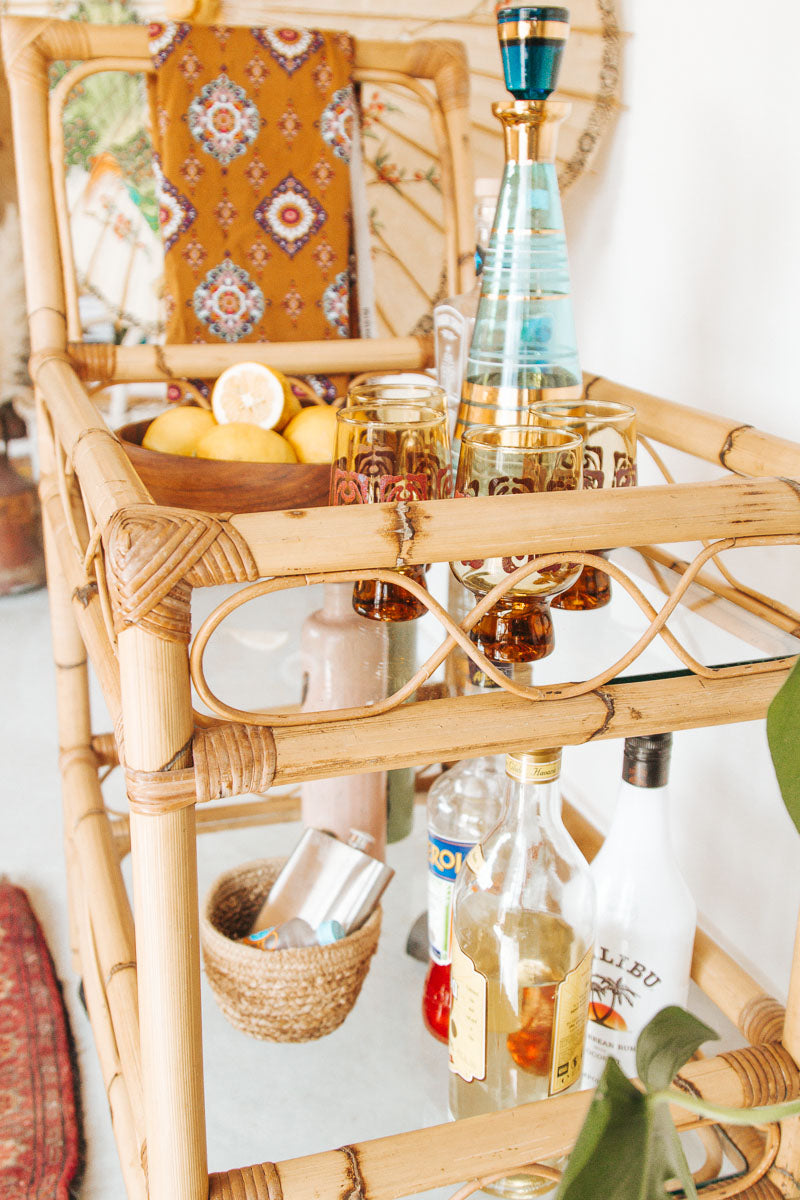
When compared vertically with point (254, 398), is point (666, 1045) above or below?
below

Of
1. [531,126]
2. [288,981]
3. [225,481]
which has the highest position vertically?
[531,126]

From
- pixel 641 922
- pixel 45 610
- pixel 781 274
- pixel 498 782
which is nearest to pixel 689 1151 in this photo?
pixel 641 922

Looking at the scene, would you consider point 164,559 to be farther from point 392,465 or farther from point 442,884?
point 442,884

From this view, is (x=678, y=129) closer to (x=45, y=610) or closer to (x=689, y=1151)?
(x=689, y=1151)

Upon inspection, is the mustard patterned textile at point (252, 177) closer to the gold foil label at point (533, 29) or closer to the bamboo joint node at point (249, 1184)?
the gold foil label at point (533, 29)

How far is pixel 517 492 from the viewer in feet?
1.82

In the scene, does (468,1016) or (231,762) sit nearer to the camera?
(231,762)

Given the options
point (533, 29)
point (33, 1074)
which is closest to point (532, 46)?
point (533, 29)

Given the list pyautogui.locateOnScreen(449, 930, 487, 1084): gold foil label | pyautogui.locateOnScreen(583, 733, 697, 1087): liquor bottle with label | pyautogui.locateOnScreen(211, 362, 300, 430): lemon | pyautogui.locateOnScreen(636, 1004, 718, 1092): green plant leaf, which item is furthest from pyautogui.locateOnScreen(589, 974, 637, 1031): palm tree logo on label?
pyautogui.locateOnScreen(211, 362, 300, 430): lemon

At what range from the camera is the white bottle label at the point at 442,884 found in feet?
2.61

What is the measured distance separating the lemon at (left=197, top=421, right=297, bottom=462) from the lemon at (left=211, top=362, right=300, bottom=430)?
0.23 ft

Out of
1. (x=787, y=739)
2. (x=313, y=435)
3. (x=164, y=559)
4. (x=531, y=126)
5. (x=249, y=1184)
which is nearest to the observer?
(x=787, y=739)

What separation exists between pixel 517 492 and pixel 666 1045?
0.29 m

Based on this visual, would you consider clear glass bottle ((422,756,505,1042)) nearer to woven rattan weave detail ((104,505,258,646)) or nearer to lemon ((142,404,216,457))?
lemon ((142,404,216,457))
